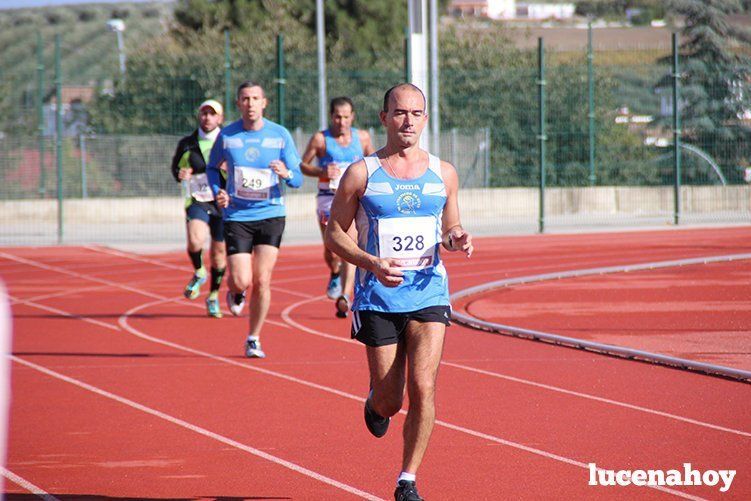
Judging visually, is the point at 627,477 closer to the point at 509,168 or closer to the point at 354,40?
the point at 509,168

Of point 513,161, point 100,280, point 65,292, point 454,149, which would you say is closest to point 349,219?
point 65,292

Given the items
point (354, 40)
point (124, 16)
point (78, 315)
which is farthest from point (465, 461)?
point (124, 16)

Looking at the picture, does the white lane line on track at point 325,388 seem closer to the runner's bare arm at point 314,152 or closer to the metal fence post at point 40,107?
the runner's bare arm at point 314,152

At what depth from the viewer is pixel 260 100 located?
10.3m

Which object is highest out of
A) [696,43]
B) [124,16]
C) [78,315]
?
[124,16]

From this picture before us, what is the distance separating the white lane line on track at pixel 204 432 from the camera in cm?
630

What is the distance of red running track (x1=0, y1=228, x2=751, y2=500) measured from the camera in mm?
6402

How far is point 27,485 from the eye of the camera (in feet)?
21.0

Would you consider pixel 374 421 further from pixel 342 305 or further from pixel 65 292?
pixel 65 292

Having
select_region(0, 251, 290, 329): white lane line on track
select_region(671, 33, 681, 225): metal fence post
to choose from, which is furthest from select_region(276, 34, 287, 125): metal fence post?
select_region(671, 33, 681, 225): metal fence post

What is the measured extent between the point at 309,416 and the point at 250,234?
257 centimetres

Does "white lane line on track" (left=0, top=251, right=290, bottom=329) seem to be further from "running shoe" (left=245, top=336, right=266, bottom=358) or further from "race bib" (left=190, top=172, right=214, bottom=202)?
"running shoe" (left=245, top=336, right=266, bottom=358)

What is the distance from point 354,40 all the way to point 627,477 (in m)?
40.6

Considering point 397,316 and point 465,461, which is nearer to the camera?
point 397,316
